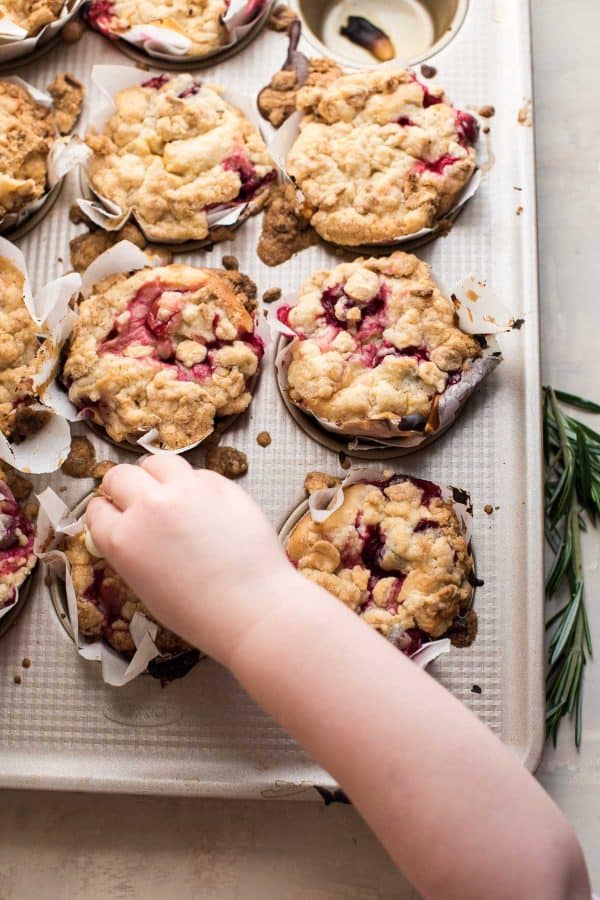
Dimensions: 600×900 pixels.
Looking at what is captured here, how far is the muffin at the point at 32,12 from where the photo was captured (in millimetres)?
1582

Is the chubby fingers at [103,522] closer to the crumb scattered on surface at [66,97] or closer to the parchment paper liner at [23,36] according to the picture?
the crumb scattered on surface at [66,97]

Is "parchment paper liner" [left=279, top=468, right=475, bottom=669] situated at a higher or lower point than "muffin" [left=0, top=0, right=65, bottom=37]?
lower

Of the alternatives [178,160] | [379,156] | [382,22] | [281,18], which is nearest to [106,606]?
[178,160]

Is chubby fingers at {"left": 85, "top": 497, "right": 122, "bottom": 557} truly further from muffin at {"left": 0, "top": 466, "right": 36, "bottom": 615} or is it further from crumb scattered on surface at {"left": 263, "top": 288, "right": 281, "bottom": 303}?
crumb scattered on surface at {"left": 263, "top": 288, "right": 281, "bottom": 303}

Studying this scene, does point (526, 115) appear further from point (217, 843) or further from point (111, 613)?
point (217, 843)

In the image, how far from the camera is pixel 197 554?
970mm

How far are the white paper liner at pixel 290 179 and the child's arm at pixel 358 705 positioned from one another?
2.21 feet

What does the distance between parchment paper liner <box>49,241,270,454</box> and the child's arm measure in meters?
0.47

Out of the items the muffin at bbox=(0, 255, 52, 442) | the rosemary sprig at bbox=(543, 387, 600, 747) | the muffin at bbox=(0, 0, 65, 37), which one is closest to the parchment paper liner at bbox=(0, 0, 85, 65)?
the muffin at bbox=(0, 0, 65, 37)

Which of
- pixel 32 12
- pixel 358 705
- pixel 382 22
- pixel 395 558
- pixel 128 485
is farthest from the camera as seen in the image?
pixel 382 22

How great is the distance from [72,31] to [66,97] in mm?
126

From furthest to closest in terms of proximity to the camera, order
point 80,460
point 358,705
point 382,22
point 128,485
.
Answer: point 382,22 < point 80,460 < point 128,485 < point 358,705

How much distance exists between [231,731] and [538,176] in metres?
1.19

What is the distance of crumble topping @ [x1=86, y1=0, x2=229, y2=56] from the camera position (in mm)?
1598
